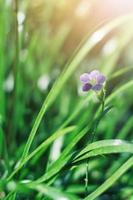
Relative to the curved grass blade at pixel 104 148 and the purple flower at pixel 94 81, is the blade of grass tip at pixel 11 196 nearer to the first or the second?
the curved grass blade at pixel 104 148

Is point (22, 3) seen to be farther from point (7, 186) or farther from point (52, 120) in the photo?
point (7, 186)

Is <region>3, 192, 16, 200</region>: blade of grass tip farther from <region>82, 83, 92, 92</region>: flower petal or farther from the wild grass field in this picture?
<region>82, 83, 92, 92</region>: flower petal

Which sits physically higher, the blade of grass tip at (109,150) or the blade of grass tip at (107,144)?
the blade of grass tip at (107,144)

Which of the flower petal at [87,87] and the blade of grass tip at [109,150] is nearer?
the blade of grass tip at [109,150]

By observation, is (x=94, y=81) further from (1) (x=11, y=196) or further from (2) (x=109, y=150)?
(1) (x=11, y=196)

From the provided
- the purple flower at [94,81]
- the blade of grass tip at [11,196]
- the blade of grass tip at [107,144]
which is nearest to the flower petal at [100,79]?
the purple flower at [94,81]

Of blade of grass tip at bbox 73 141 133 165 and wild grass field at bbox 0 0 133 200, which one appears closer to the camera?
blade of grass tip at bbox 73 141 133 165

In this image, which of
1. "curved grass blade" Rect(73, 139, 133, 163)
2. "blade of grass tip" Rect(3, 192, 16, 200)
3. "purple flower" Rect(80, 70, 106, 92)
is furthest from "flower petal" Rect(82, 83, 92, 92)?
"blade of grass tip" Rect(3, 192, 16, 200)

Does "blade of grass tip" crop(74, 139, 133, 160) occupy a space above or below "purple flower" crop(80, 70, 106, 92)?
below

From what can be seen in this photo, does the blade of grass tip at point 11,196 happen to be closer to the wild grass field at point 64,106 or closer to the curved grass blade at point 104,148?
the wild grass field at point 64,106
